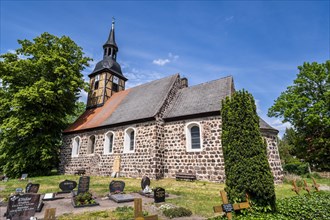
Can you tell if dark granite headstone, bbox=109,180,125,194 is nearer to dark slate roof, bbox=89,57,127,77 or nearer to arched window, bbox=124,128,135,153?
arched window, bbox=124,128,135,153

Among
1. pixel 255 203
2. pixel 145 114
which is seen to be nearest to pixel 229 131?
pixel 255 203

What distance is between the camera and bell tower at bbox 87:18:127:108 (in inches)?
888

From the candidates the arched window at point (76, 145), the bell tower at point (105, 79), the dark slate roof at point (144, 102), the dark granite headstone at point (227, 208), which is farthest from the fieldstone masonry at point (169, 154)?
the bell tower at point (105, 79)

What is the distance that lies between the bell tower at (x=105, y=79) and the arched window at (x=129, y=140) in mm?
8527

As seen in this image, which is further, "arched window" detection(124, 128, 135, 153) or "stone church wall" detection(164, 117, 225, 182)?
"arched window" detection(124, 128, 135, 153)

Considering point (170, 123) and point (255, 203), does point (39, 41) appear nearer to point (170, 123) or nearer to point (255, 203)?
point (170, 123)

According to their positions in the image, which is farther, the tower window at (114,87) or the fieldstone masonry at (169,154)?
the tower window at (114,87)

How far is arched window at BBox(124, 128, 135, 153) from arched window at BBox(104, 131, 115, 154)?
142cm

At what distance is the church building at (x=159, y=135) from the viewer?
1202cm

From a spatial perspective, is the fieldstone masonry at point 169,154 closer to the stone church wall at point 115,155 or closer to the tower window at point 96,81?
the stone church wall at point 115,155

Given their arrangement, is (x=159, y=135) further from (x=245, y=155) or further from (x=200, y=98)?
(x=245, y=155)

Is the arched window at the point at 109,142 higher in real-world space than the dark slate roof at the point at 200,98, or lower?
lower

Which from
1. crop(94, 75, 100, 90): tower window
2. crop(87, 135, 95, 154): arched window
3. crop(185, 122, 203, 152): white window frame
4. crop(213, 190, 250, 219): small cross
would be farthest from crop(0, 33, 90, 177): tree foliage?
crop(213, 190, 250, 219): small cross

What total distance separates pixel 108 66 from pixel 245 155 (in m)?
20.9
